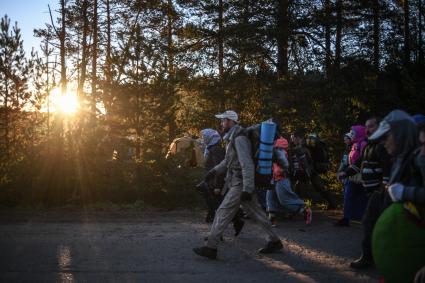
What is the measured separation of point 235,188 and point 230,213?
37 centimetres

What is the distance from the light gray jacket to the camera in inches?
252

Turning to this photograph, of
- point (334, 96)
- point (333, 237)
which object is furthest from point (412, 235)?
point (334, 96)

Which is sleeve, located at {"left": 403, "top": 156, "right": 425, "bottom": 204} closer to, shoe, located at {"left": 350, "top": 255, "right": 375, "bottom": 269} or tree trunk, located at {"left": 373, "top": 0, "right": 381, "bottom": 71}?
Result: shoe, located at {"left": 350, "top": 255, "right": 375, "bottom": 269}

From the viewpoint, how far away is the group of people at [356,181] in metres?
3.20

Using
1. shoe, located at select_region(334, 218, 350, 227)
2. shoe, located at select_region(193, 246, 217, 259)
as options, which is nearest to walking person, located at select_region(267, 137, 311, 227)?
shoe, located at select_region(334, 218, 350, 227)

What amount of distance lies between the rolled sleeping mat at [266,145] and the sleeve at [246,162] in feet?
0.58

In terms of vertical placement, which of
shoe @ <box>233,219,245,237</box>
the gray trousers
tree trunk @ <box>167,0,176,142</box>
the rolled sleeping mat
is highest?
tree trunk @ <box>167,0,176,142</box>

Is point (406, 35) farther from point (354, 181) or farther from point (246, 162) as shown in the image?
point (246, 162)

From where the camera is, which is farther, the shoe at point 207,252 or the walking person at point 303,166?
the walking person at point 303,166

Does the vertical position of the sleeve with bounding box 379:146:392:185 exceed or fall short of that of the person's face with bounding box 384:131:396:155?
it falls short

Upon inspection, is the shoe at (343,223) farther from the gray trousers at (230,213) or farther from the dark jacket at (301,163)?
the gray trousers at (230,213)

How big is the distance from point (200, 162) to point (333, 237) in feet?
41.7

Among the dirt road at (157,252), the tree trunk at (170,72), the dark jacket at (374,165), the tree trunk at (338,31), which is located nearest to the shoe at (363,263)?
the dirt road at (157,252)

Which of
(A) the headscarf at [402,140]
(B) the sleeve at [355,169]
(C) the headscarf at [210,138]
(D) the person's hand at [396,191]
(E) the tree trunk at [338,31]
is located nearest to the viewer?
(D) the person's hand at [396,191]
